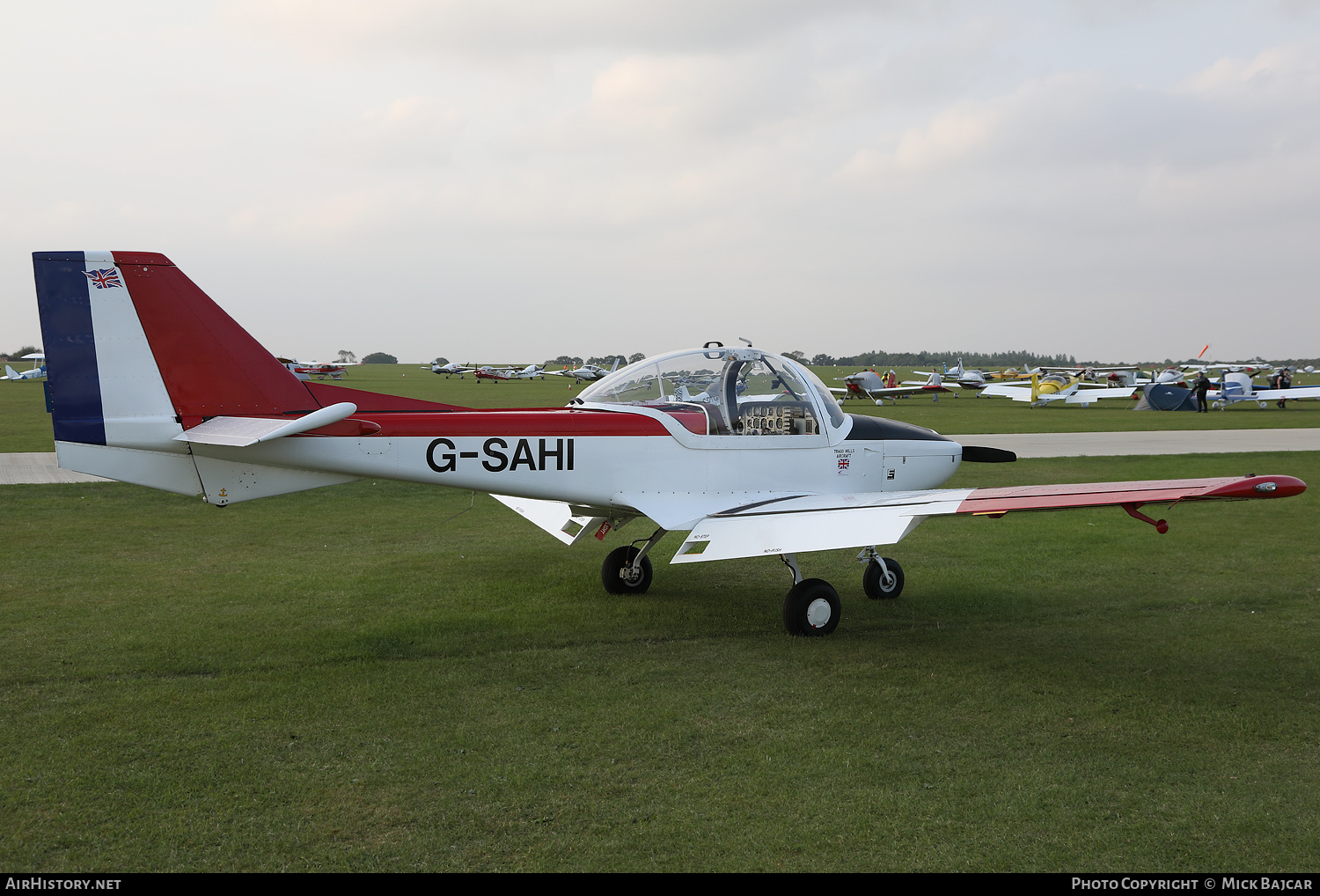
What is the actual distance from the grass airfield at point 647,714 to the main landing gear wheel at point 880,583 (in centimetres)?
27

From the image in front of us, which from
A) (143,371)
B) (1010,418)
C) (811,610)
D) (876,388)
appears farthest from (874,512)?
(876,388)

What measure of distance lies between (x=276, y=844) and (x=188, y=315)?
4106 millimetres

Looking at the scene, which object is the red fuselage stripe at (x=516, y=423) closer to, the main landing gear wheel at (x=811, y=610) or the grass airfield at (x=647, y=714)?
the grass airfield at (x=647, y=714)

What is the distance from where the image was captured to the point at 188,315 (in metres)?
6.50

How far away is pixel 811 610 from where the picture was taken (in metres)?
7.18

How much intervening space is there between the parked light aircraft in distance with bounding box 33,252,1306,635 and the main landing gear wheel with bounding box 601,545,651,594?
0.7 inches

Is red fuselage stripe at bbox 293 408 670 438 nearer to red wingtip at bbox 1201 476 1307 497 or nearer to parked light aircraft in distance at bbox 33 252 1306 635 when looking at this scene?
parked light aircraft in distance at bbox 33 252 1306 635

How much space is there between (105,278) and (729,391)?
4.76 m

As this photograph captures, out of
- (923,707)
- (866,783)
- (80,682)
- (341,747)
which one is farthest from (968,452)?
(80,682)

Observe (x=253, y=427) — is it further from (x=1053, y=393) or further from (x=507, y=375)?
(x=507, y=375)

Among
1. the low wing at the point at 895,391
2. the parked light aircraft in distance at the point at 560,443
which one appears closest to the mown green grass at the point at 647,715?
the parked light aircraft in distance at the point at 560,443

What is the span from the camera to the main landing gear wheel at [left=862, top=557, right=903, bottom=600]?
828 centimetres

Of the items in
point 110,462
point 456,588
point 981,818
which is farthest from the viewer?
point 456,588

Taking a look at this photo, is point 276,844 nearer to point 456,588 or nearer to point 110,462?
point 110,462
